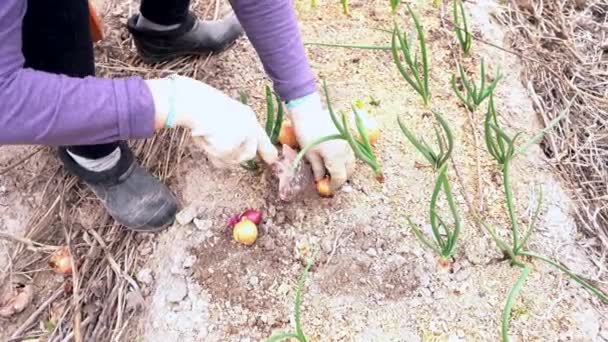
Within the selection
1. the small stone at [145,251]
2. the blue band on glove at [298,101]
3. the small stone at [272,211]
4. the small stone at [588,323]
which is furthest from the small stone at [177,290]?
the small stone at [588,323]

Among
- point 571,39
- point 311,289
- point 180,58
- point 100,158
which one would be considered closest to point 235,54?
point 180,58

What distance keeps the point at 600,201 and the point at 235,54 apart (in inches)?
41.1

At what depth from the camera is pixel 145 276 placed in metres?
1.53

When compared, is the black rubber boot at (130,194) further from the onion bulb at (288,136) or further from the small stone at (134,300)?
the onion bulb at (288,136)

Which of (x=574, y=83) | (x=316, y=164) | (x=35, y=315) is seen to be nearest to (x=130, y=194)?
(x=35, y=315)

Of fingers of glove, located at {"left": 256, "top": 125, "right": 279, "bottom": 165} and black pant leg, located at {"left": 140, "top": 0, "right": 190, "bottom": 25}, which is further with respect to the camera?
black pant leg, located at {"left": 140, "top": 0, "right": 190, "bottom": 25}

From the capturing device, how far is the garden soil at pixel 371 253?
1.39m

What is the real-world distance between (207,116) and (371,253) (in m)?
0.52

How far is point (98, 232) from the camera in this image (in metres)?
1.65

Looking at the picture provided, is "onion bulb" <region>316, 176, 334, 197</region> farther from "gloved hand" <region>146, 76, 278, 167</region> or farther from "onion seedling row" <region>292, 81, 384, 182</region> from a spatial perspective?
"gloved hand" <region>146, 76, 278, 167</region>

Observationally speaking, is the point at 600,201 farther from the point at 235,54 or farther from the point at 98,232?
the point at 98,232

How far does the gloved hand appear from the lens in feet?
3.75

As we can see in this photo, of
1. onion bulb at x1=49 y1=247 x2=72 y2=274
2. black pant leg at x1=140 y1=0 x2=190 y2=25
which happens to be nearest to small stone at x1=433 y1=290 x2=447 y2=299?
onion bulb at x1=49 y1=247 x2=72 y2=274

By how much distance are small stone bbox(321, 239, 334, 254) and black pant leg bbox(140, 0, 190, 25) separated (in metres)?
0.76
